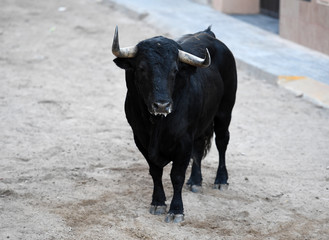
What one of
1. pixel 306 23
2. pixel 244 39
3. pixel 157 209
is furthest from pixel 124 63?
pixel 244 39

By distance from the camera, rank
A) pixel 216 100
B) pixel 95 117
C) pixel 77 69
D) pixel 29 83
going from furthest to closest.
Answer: pixel 77 69
pixel 29 83
pixel 95 117
pixel 216 100

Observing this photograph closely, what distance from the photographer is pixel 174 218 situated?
630 cm

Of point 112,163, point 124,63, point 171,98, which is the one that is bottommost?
point 112,163

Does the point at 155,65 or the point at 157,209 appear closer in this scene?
the point at 155,65

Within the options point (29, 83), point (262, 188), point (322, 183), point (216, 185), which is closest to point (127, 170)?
point (216, 185)

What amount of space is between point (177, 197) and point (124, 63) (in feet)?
4.74

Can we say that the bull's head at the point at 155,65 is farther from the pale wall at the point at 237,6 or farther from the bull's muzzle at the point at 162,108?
the pale wall at the point at 237,6

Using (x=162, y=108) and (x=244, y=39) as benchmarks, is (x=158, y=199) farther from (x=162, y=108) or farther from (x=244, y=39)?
(x=244, y=39)

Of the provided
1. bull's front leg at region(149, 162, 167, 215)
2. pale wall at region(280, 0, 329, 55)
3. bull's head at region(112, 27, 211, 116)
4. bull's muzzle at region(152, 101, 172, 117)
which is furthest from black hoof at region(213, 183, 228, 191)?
pale wall at region(280, 0, 329, 55)

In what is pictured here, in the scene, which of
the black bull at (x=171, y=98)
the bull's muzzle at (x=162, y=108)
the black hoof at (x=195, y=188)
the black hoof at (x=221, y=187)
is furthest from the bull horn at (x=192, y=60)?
the black hoof at (x=221, y=187)

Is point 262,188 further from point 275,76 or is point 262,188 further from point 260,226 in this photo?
point 275,76

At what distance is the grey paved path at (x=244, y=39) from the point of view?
1149 cm

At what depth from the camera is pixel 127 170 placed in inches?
298

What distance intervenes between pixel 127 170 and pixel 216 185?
1.08 m
